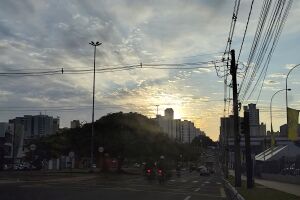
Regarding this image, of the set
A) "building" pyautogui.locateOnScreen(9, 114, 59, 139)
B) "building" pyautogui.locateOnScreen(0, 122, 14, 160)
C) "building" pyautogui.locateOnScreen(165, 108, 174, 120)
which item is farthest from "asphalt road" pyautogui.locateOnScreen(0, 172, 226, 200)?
"building" pyautogui.locateOnScreen(9, 114, 59, 139)

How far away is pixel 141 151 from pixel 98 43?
58.9ft

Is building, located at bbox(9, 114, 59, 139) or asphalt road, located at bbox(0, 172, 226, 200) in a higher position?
building, located at bbox(9, 114, 59, 139)

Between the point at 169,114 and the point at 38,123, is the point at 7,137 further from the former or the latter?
the point at 169,114

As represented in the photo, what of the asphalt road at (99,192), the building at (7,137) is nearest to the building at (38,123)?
the building at (7,137)

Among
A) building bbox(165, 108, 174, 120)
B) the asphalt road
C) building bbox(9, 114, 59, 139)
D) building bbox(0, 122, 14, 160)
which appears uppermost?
building bbox(165, 108, 174, 120)

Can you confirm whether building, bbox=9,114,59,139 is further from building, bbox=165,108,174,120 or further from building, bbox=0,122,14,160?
building, bbox=0,122,14,160

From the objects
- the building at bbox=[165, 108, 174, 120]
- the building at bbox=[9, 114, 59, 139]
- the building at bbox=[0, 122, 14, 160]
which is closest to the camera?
the building at bbox=[0, 122, 14, 160]

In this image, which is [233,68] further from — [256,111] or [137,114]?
[137,114]

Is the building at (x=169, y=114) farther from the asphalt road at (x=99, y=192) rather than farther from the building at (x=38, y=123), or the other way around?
the asphalt road at (x=99, y=192)

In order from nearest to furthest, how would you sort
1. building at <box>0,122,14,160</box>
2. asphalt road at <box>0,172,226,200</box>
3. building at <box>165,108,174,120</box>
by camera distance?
asphalt road at <box>0,172,226,200</box>, building at <box>0,122,14,160</box>, building at <box>165,108,174,120</box>

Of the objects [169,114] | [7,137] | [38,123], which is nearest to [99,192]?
[7,137]

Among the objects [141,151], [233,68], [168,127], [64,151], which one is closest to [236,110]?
[233,68]

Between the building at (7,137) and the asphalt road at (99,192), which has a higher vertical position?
the building at (7,137)

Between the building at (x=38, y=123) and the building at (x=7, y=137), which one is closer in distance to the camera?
the building at (x=7, y=137)
